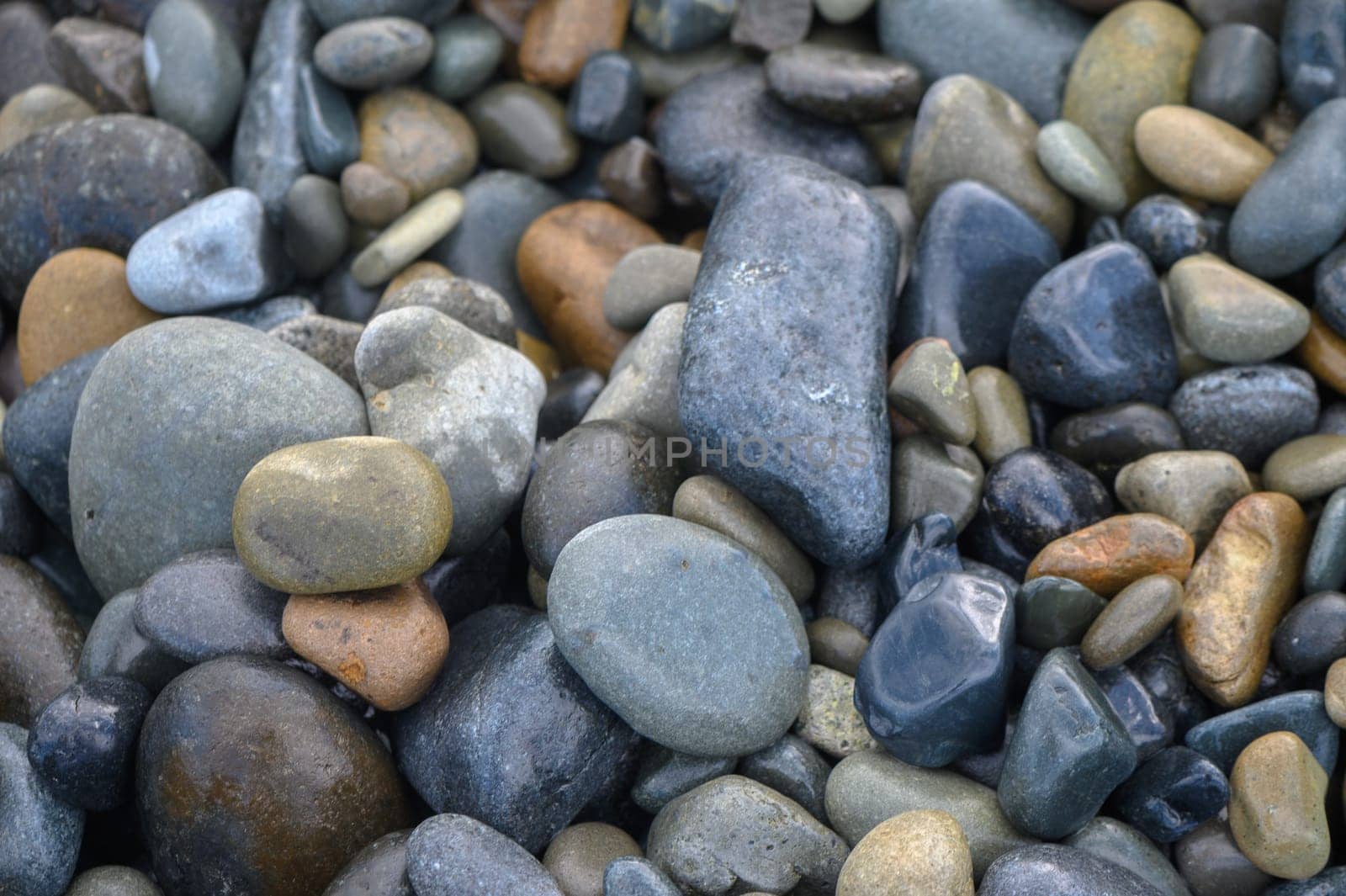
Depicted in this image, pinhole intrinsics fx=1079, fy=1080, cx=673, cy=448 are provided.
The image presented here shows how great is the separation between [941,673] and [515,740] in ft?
3.38

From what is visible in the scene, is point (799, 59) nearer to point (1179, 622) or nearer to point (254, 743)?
point (1179, 622)

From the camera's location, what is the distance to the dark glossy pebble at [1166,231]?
3.32 metres

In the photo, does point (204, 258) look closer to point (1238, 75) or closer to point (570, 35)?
point (570, 35)

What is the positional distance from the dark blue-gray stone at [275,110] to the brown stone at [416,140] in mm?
246

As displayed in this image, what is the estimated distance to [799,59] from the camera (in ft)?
12.2

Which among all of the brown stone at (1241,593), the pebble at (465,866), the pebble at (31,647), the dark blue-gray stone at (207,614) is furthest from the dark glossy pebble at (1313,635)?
the pebble at (31,647)

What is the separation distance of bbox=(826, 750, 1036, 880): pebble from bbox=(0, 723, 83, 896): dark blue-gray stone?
72.1 inches

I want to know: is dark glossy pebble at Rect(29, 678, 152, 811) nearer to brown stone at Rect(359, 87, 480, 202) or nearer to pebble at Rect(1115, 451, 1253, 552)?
brown stone at Rect(359, 87, 480, 202)

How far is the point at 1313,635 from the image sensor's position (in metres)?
2.68

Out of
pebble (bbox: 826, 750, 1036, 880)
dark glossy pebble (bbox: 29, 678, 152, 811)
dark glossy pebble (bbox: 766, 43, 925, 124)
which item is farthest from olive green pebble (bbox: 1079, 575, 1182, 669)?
dark glossy pebble (bbox: 29, 678, 152, 811)

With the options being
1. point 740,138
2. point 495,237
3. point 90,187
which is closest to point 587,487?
point 495,237

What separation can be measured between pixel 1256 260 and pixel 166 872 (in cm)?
341

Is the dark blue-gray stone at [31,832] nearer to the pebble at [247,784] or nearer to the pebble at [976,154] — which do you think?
the pebble at [247,784]

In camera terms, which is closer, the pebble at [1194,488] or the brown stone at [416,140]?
the pebble at [1194,488]
